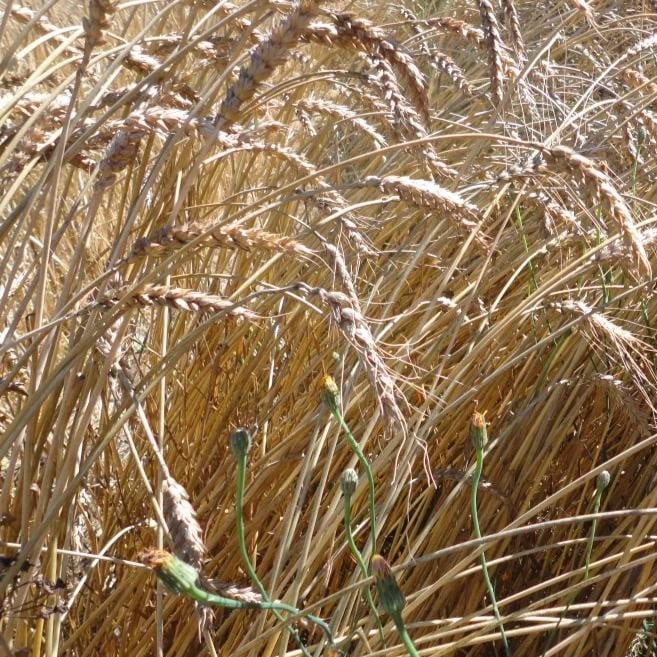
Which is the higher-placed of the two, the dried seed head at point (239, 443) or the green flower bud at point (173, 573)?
the dried seed head at point (239, 443)

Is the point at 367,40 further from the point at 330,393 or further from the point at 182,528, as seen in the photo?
the point at 182,528

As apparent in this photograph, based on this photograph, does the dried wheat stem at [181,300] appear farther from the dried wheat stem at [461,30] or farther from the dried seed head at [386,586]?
the dried wheat stem at [461,30]

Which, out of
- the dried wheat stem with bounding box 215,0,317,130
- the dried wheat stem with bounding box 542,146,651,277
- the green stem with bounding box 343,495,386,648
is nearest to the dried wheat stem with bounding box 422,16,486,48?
the dried wheat stem with bounding box 542,146,651,277

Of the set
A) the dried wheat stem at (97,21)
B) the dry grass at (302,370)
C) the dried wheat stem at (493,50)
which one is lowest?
the dry grass at (302,370)

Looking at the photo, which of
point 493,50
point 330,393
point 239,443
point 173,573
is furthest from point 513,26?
point 173,573

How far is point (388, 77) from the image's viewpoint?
1.19 metres

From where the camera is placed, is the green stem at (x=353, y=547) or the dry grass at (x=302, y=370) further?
the dry grass at (x=302, y=370)

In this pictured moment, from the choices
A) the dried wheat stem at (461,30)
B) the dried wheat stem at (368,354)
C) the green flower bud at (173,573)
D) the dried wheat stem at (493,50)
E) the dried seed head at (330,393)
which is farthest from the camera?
the dried wheat stem at (461,30)

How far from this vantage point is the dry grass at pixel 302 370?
3.45ft

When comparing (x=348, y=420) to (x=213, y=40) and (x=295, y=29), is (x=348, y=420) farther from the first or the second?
(x=295, y=29)

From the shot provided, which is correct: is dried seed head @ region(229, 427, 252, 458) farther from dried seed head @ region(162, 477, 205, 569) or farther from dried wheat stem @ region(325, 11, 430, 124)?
dried wheat stem @ region(325, 11, 430, 124)

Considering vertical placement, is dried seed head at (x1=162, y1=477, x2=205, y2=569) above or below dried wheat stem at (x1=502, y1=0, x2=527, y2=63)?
below

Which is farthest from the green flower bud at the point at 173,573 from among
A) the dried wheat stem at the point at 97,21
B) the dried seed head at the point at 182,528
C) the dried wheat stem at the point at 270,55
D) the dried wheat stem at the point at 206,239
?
the dried wheat stem at the point at 97,21

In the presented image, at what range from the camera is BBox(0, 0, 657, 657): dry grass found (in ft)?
3.45
